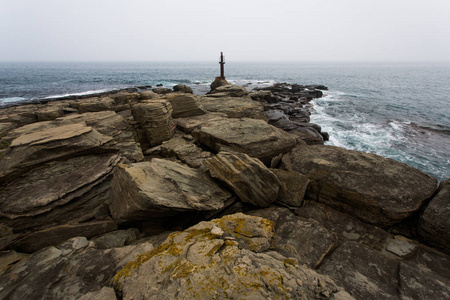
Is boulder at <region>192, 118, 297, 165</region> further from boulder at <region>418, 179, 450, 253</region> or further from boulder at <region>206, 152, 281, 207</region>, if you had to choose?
boulder at <region>418, 179, 450, 253</region>

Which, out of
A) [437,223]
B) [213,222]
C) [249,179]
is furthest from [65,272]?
[437,223]

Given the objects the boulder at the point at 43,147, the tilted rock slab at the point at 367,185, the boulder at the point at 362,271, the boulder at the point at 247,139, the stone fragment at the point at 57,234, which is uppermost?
the boulder at the point at 43,147


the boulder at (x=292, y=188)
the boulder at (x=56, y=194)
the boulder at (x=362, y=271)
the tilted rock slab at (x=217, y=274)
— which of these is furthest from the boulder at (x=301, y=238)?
the boulder at (x=56, y=194)

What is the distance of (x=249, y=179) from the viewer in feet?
20.9

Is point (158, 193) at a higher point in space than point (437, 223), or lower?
higher

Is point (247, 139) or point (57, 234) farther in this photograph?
point (247, 139)

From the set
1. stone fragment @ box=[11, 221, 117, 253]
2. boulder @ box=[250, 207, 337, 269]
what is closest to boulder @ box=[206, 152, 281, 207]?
boulder @ box=[250, 207, 337, 269]

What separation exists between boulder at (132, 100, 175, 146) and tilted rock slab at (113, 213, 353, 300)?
708cm

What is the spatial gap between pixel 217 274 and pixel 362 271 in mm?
3652

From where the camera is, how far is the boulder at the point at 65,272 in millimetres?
3387

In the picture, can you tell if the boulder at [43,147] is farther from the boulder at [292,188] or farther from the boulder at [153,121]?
the boulder at [292,188]

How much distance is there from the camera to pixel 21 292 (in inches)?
134

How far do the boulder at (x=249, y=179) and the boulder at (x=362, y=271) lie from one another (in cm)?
239

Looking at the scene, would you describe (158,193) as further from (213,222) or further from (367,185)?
(367,185)
